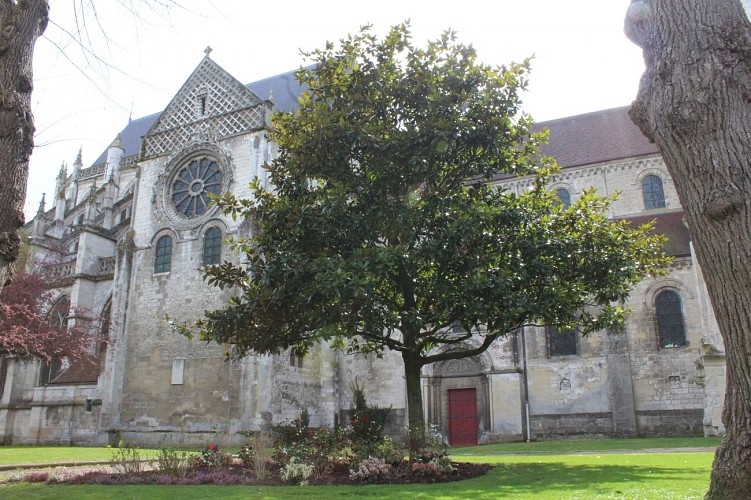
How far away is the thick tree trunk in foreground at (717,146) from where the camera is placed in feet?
13.8

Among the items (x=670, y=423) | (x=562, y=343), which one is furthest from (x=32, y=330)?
(x=670, y=423)

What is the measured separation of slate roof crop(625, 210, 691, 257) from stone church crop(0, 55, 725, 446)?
2.9 inches

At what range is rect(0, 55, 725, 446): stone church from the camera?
22758 millimetres

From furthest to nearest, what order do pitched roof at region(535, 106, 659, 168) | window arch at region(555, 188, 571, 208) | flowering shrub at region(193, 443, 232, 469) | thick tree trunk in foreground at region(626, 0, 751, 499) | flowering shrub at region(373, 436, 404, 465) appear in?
window arch at region(555, 188, 571, 208), pitched roof at region(535, 106, 659, 168), flowering shrub at region(193, 443, 232, 469), flowering shrub at region(373, 436, 404, 465), thick tree trunk in foreground at region(626, 0, 751, 499)

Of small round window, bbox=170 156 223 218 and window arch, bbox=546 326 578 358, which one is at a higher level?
small round window, bbox=170 156 223 218

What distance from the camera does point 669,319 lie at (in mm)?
23578

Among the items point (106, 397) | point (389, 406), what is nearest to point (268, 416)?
point (389, 406)

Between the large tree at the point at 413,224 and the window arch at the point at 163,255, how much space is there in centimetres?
1342

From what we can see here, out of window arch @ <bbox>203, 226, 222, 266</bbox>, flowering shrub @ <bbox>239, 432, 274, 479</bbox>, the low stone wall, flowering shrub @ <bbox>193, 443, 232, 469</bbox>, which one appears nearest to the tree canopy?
window arch @ <bbox>203, 226, 222, 266</bbox>

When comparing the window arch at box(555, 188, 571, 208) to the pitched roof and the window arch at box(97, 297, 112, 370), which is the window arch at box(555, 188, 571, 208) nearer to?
the pitched roof

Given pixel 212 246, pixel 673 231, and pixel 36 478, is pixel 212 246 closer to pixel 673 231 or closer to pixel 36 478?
pixel 36 478

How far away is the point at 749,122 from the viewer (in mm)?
4387

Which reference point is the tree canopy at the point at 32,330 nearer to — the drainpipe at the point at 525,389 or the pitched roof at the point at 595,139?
the drainpipe at the point at 525,389

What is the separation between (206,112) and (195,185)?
338 centimetres
